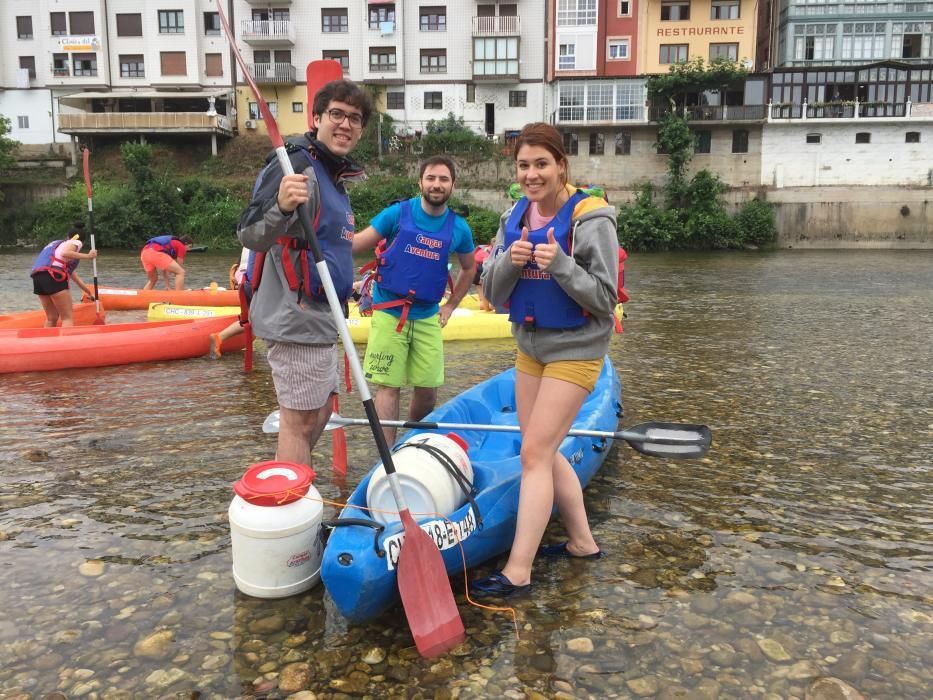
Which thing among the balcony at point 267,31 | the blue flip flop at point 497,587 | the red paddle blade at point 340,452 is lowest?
the blue flip flop at point 497,587

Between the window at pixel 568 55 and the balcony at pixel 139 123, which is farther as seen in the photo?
the window at pixel 568 55

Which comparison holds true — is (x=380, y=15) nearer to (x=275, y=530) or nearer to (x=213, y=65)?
(x=213, y=65)

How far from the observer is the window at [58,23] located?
44.4 m

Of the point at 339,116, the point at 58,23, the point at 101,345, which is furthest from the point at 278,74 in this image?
the point at 339,116

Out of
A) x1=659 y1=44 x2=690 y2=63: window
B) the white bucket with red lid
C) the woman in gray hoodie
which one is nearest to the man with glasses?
the white bucket with red lid

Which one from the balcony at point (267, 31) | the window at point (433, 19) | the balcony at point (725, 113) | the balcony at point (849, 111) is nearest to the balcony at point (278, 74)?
the balcony at point (267, 31)

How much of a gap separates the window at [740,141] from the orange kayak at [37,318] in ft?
126

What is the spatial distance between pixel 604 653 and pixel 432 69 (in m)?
44.4

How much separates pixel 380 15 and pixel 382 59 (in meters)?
2.51

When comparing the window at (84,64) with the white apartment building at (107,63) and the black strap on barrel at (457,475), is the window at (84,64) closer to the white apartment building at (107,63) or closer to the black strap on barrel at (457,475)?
the white apartment building at (107,63)

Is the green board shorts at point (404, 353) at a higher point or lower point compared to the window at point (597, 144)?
lower

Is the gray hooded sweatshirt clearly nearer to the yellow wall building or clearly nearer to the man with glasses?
the man with glasses

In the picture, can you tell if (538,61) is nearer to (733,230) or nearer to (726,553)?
(733,230)

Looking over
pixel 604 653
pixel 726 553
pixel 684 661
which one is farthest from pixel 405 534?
pixel 726 553
